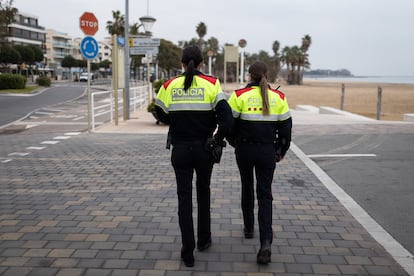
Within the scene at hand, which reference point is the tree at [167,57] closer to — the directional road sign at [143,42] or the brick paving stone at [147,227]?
the directional road sign at [143,42]

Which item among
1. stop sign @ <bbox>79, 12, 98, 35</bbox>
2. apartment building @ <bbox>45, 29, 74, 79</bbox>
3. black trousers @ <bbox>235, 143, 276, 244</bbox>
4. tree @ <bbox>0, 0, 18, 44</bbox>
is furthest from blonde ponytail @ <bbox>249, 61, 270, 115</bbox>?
apartment building @ <bbox>45, 29, 74, 79</bbox>

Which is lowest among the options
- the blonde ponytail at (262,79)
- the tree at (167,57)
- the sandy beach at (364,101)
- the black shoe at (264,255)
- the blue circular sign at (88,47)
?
the black shoe at (264,255)

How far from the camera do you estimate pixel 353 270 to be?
12.0 ft

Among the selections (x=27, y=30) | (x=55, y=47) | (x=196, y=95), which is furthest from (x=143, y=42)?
(x=55, y=47)

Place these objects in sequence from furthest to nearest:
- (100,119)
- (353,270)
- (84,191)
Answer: (100,119)
(84,191)
(353,270)

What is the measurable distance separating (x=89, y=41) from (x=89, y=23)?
655 millimetres

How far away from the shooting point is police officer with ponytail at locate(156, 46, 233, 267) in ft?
12.0

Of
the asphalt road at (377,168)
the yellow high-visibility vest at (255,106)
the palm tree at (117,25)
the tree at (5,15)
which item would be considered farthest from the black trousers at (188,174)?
the palm tree at (117,25)

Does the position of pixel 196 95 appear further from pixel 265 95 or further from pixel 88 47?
pixel 88 47

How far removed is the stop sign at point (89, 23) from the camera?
12321mm

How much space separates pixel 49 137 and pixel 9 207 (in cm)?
628

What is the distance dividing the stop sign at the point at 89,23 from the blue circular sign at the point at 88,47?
281mm

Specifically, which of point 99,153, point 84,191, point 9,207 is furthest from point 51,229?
point 99,153

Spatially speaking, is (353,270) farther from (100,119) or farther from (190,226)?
(100,119)
